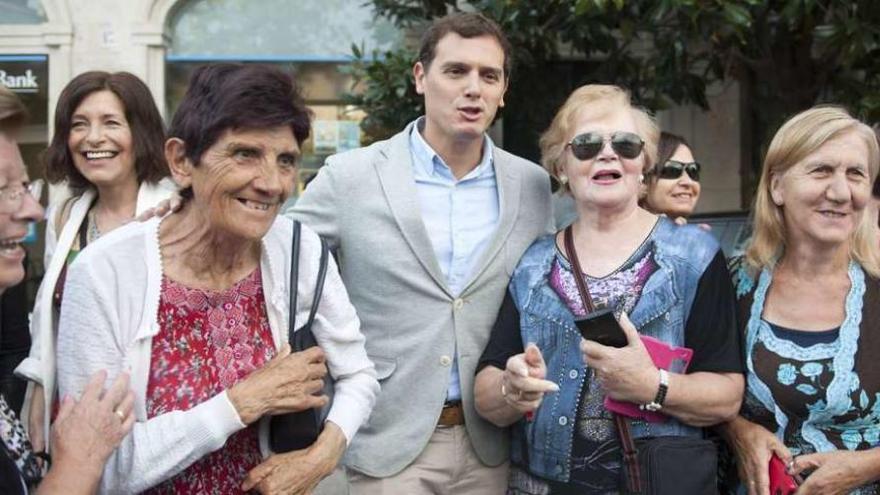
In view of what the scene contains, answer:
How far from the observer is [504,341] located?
3.32 metres

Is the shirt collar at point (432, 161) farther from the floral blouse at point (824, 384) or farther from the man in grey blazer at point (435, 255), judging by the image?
the floral blouse at point (824, 384)

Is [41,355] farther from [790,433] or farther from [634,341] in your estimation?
[790,433]

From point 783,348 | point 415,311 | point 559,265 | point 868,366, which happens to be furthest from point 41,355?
point 868,366

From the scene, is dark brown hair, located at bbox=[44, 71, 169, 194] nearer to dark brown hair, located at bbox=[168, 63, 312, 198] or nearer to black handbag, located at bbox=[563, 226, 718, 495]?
dark brown hair, located at bbox=[168, 63, 312, 198]

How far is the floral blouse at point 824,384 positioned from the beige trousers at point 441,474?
3.19 ft

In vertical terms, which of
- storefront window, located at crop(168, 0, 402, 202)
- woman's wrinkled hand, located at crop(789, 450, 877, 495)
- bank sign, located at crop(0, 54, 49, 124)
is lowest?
woman's wrinkled hand, located at crop(789, 450, 877, 495)

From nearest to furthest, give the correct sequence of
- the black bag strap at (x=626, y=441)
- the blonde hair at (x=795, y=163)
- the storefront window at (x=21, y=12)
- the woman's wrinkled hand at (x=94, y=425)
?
the woman's wrinkled hand at (x=94, y=425) → the black bag strap at (x=626, y=441) → the blonde hair at (x=795, y=163) → the storefront window at (x=21, y=12)

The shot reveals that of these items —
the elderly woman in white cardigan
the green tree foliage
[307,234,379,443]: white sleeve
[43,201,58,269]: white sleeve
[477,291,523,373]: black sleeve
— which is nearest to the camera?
the elderly woman in white cardigan

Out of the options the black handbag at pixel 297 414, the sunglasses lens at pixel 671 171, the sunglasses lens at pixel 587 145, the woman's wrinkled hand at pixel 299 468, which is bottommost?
the woman's wrinkled hand at pixel 299 468

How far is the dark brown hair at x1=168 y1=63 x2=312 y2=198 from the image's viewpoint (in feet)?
8.13

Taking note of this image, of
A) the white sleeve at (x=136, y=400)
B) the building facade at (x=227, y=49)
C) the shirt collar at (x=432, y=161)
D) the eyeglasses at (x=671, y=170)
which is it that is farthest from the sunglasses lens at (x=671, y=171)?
the building facade at (x=227, y=49)

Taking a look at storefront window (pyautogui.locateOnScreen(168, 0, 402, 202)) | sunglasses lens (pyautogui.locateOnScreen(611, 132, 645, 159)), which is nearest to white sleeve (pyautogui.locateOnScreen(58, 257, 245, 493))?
sunglasses lens (pyautogui.locateOnScreen(611, 132, 645, 159))

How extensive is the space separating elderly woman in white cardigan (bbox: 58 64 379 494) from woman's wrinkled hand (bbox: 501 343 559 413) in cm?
61

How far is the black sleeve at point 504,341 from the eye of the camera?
3.30m
